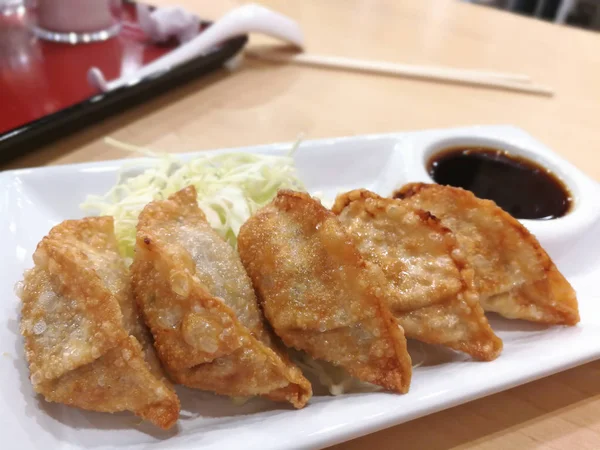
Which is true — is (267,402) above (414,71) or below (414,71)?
below

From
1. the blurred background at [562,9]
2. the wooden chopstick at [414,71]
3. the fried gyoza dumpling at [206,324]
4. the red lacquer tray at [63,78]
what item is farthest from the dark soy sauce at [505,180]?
the blurred background at [562,9]

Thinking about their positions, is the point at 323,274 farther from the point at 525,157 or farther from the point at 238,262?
the point at 525,157

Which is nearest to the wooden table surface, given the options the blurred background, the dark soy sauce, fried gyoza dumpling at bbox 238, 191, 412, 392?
fried gyoza dumpling at bbox 238, 191, 412, 392

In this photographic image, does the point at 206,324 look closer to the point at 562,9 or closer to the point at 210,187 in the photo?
the point at 210,187

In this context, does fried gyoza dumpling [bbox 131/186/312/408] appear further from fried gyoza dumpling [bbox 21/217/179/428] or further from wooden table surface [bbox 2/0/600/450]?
wooden table surface [bbox 2/0/600/450]

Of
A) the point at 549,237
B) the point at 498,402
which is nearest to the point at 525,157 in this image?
the point at 549,237

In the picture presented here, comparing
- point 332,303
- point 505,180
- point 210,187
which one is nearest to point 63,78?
point 210,187
